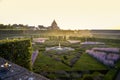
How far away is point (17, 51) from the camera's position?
1584 centimetres

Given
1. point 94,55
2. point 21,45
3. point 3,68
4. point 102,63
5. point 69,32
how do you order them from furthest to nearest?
point 69,32 → point 94,55 → point 102,63 → point 21,45 → point 3,68

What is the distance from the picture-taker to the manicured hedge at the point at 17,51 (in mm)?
14469

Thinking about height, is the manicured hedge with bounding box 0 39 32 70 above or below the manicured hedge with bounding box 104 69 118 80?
above

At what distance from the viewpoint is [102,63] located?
21156mm

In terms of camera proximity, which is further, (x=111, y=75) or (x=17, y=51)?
(x=111, y=75)

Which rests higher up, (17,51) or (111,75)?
(17,51)

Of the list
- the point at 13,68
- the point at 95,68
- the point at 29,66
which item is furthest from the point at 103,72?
the point at 13,68

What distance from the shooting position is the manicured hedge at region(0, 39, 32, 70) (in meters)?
14.5

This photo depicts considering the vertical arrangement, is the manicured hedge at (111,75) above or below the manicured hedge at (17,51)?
below

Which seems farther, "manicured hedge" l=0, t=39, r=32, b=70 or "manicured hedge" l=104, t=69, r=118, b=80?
"manicured hedge" l=104, t=69, r=118, b=80

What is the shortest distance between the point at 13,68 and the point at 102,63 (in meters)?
16.1

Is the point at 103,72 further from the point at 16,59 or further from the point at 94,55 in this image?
the point at 16,59

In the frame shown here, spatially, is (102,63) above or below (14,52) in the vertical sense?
below

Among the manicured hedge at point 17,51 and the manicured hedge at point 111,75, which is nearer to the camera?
the manicured hedge at point 17,51
